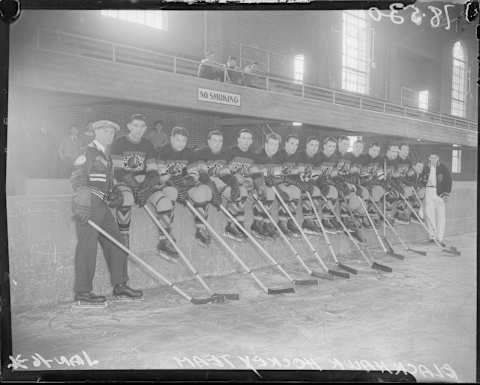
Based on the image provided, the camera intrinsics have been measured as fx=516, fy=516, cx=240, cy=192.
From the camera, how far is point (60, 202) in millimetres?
3480

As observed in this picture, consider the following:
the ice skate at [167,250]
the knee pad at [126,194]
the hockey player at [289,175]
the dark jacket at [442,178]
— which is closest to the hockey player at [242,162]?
the hockey player at [289,175]

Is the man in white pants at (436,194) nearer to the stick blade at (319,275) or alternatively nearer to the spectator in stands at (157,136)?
the stick blade at (319,275)

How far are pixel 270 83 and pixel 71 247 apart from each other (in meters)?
1.92

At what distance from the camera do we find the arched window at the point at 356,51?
11.9ft

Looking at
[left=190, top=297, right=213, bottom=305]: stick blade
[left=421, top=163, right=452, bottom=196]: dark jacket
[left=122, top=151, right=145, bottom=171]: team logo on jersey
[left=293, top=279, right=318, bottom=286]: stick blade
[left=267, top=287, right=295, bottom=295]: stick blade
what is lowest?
[left=190, top=297, right=213, bottom=305]: stick blade

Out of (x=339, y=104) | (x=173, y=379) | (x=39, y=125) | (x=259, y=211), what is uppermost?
(x=339, y=104)

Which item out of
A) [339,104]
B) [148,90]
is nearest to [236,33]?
[148,90]

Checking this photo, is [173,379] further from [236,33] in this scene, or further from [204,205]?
[236,33]

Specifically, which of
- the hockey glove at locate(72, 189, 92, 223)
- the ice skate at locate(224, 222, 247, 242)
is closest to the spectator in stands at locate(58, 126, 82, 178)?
the hockey glove at locate(72, 189, 92, 223)

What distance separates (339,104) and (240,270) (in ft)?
5.22

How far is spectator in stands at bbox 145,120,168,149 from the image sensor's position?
3811mm

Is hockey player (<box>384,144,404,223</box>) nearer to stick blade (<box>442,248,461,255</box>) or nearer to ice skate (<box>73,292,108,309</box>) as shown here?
stick blade (<box>442,248,461,255</box>)

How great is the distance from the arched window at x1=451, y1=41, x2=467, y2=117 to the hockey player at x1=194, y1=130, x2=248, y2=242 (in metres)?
1.79

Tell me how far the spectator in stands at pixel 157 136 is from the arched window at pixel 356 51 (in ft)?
4.85
